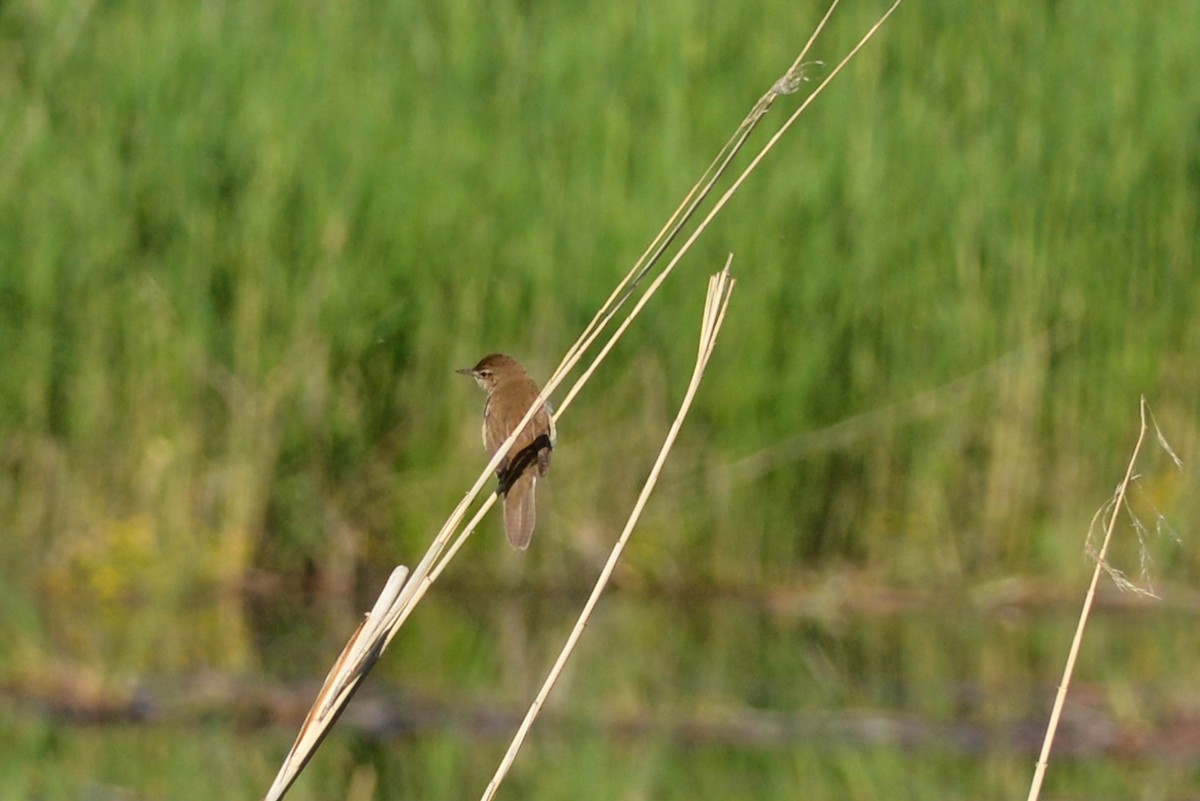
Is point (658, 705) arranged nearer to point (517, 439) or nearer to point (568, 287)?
point (568, 287)

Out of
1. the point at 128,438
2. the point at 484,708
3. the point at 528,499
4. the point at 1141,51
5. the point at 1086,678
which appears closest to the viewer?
the point at 528,499

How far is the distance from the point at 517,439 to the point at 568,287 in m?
3.71

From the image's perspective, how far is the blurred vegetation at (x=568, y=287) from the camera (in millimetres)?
6641

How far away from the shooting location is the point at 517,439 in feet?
10.00

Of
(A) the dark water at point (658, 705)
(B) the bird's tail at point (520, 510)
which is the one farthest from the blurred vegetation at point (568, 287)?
(B) the bird's tail at point (520, 510)

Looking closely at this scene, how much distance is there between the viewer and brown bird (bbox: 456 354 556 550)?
9.54ft

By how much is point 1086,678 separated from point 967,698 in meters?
0.34

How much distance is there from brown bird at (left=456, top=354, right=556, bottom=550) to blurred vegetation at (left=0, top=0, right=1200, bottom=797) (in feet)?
10.3

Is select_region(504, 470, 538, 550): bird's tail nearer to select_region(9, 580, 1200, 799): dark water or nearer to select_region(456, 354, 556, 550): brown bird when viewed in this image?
select_region(456, 354, 556, 550): brown bird

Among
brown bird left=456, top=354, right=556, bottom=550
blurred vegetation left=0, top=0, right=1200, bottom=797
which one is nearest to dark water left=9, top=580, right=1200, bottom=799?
blurred vegetation left=0, top=0, right=1200, bottom=797

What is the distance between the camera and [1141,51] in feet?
23.5

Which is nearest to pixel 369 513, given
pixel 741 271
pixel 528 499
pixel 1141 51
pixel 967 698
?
pixel 741 271

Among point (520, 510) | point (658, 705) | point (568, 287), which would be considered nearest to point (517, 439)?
point (520, 510)

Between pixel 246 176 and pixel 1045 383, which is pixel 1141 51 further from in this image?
pixel 246 176
